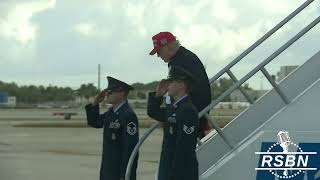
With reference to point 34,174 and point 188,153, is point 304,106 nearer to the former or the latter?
point 188,153

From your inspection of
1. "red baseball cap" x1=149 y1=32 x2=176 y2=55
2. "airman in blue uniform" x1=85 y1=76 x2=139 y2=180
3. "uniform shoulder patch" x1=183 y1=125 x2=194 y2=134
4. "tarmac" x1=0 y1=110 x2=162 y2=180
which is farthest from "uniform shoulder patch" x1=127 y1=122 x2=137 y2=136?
"tarmac" x1=0 y1=110 x2=162 y2=180

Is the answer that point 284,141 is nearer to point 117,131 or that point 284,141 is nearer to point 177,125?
point 177,125

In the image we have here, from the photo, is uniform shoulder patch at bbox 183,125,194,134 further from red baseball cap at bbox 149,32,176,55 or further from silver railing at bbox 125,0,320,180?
red baseball cap at bbox 149,32,176,55

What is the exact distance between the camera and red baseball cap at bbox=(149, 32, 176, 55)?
4930 mm

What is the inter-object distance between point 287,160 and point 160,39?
4.60 feet

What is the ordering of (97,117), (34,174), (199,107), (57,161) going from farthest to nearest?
1. (57,161)
2. (34,174)
3. (97,117)
4. (199,107)

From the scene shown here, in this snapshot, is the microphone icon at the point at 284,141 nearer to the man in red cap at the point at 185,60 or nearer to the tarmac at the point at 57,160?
the man in red cap at the point at 185,60

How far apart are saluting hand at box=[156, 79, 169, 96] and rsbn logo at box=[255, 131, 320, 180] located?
2.82ft

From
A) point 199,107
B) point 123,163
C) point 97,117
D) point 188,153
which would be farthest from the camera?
point 97,117

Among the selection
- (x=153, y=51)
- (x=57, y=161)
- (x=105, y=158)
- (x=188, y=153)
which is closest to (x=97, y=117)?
(x=105, y=158)

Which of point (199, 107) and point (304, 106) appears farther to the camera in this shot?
point (199, 107)

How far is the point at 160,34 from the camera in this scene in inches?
195

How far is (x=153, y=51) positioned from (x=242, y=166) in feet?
3.91

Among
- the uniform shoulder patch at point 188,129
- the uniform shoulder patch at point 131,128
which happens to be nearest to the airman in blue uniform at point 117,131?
the uniform shoulder patch at point 131,128
